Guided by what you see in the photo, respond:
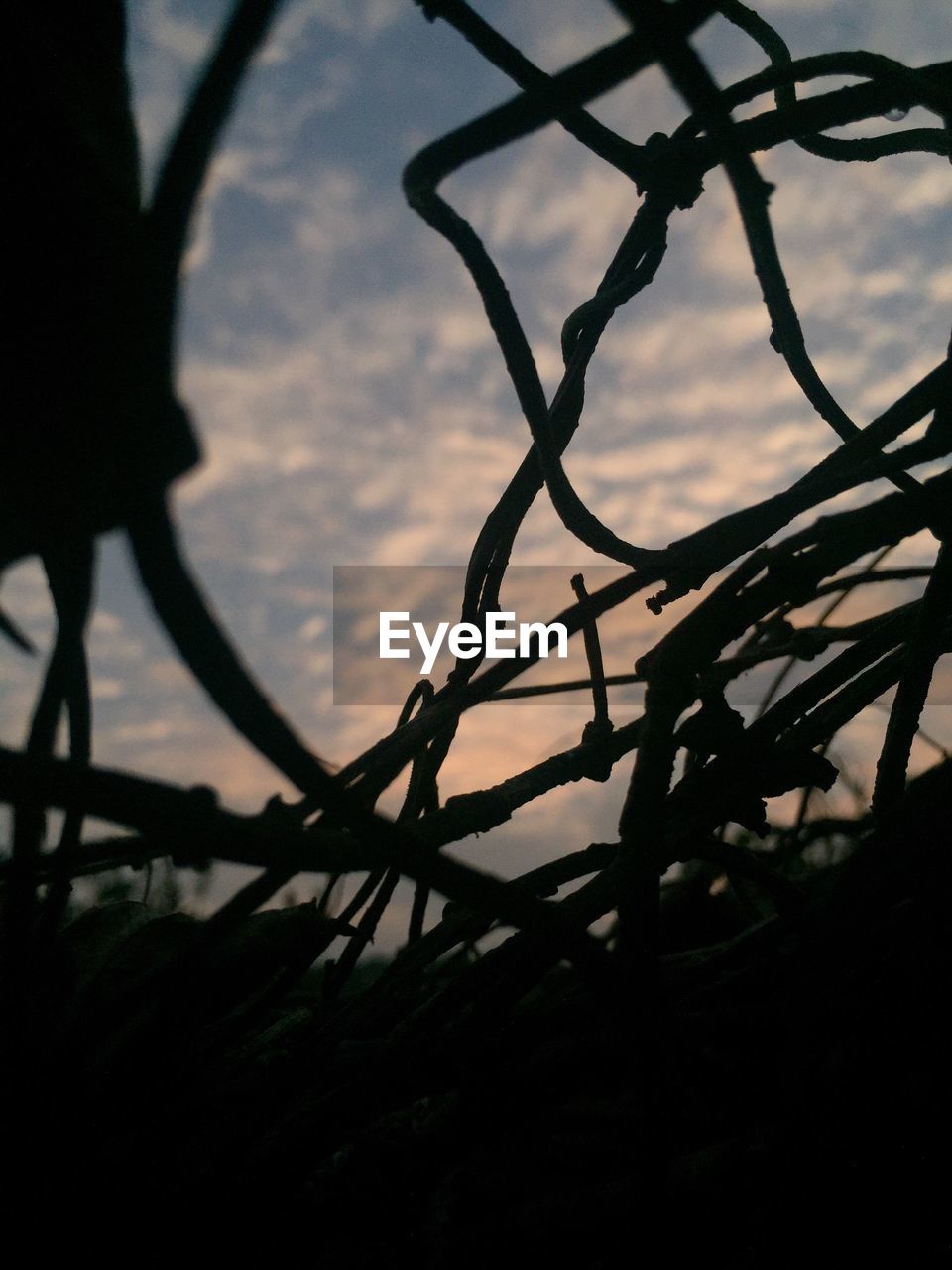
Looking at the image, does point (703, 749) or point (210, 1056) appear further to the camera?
point (210, 1056)

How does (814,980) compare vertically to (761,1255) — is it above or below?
above

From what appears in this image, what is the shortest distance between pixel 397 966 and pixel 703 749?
0.81 ft

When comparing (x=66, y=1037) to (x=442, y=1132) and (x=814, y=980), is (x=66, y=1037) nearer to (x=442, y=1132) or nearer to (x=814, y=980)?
(x=442, y=1132)

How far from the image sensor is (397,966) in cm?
50

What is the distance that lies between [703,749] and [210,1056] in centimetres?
39

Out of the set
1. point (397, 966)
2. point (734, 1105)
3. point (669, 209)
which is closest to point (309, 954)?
point (397, 966)

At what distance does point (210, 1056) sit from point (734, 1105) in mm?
336

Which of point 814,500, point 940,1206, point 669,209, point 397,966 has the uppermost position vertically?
point 669,209

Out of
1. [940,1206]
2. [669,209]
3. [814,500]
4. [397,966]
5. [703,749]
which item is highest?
[669,209]

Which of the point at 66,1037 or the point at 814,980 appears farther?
the point at 66,1037

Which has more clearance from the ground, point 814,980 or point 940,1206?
point 814,980

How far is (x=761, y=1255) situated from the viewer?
32 centimetres

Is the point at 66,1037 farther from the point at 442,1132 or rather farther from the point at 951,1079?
the point at 951,1079

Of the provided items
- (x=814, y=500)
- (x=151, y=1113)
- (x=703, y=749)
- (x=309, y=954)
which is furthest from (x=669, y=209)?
(x=151, y=1113)
